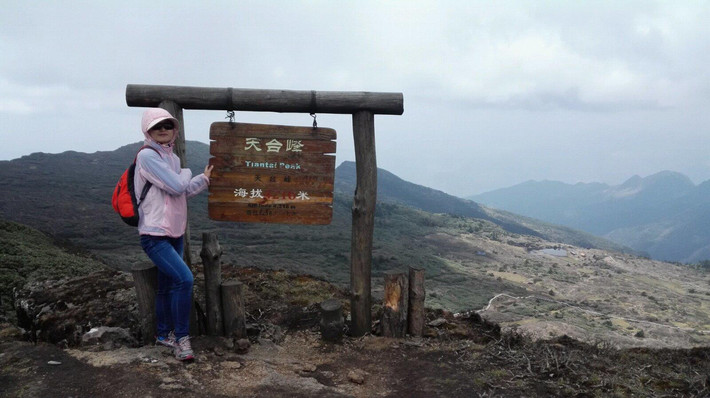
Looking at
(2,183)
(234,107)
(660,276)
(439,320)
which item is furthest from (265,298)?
(660,276)

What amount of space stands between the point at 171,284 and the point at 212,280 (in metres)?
0.70

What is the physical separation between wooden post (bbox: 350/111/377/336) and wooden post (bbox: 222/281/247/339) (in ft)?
5.52

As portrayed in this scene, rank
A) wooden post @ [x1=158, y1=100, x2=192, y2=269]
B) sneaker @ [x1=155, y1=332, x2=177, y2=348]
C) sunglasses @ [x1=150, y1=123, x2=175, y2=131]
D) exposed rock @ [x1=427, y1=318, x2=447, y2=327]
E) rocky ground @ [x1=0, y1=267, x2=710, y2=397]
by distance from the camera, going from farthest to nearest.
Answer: exposed rock @ [x1=427, y1=318, x2=447, y2=327]
wooden post @ [x1=158, y1=100, x2=192, y2=269]
sneaker @ [x1=155, y1=332, x2=177, y2=348]
sunglasses @ [x1=150, y1=123, x2=175, y2=131]
rocky ground @ [x1=0, y1=267, x2=710, y2=397]

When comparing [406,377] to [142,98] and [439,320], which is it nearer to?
[439,320]

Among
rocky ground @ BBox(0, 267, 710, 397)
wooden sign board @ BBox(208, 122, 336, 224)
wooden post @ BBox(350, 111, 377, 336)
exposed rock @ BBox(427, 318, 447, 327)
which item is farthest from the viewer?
exposed rock @ BBox(427, 318, 447, 327)

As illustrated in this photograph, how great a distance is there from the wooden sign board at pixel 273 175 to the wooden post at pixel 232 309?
0.97 m

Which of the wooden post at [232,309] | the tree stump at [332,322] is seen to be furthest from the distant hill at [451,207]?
the wooden post at [232,309]

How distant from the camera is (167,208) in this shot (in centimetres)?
520

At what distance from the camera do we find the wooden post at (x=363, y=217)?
6578 millimetres

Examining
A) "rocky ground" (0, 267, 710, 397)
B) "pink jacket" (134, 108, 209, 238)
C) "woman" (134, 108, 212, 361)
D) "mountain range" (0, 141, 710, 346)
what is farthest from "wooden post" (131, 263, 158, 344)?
"mountain range" (0, 141, 710, 346)

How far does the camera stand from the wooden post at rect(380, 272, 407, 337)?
675cm

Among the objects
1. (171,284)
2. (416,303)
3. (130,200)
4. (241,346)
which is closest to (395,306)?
(416,303)

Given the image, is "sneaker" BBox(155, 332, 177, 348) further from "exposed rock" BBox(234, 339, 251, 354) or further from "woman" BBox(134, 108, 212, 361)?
"exposed rock" BBox(234, 339, 251, 354)

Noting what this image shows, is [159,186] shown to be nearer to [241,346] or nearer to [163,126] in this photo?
[163,126]
